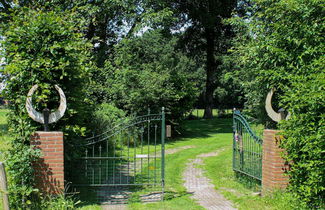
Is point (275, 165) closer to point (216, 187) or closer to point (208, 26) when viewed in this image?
point (216, 187)

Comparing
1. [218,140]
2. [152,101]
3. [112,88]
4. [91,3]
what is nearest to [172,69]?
[152,101]

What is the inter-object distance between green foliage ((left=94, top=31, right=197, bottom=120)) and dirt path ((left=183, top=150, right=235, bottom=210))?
513cm

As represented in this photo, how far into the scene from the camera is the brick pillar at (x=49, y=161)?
17.1 ft

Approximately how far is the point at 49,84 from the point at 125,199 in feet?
9.14

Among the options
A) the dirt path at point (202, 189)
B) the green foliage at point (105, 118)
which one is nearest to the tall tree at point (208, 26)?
the green foliage at point (105, 118)

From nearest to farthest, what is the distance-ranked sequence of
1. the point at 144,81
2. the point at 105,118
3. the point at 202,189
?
the point at 202,189 → the point at 105,118 → the point at 144,81

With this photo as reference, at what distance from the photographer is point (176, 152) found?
12.1 meters

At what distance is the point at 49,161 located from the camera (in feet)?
17.2

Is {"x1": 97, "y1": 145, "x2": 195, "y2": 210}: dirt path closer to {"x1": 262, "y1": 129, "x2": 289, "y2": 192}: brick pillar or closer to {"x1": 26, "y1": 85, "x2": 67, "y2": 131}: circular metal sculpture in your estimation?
{"x1": 26, "y1": 85, "x2": 67, "y2": 131}: circular metal sculpture

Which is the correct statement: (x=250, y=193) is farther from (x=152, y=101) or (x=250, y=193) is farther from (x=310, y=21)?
(x=152, y=101)

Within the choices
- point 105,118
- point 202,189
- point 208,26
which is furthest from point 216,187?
point 208,26

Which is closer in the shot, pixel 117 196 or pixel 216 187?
pixel 117 196

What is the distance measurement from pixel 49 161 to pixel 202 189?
3603 millimetres

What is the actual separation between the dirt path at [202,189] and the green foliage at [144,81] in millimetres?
5127
